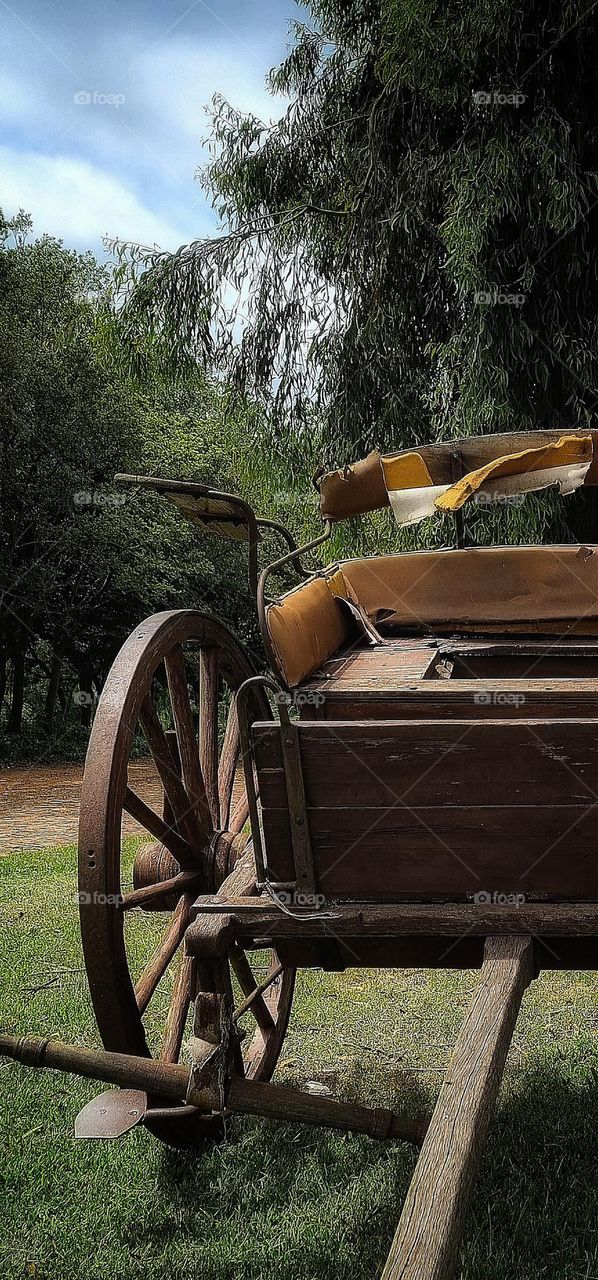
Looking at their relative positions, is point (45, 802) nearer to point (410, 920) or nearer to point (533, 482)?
point (533, 482)

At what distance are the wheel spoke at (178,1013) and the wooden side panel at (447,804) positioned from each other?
24.7 inches

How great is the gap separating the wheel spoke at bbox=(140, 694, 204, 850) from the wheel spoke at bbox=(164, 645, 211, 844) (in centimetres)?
4

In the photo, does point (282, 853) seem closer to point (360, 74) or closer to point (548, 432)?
point (548, 432)

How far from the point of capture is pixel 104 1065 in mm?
2379

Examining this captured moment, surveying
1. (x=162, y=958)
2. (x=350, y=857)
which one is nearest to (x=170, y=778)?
(x=162, y=958)

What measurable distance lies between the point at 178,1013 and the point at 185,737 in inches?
33.8

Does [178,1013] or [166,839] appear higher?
[166,839]

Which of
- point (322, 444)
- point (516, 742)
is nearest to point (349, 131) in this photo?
point (322, 444)

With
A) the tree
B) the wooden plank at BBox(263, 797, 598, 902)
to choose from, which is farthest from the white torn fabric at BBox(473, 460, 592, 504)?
the tree

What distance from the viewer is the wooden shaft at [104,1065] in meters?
2.39

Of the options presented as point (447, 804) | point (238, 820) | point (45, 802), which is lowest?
point (45, 802)

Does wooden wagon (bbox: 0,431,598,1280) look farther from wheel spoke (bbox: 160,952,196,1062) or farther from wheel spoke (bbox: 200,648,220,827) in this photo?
wheel spoke (bbox: 200,648,220,827)

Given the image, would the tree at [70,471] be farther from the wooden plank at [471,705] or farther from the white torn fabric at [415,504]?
the wooden plank at [471,705]

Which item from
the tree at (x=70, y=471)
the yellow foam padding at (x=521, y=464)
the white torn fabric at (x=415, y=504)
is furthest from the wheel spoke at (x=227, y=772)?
the tree at (x=70, y=471)
